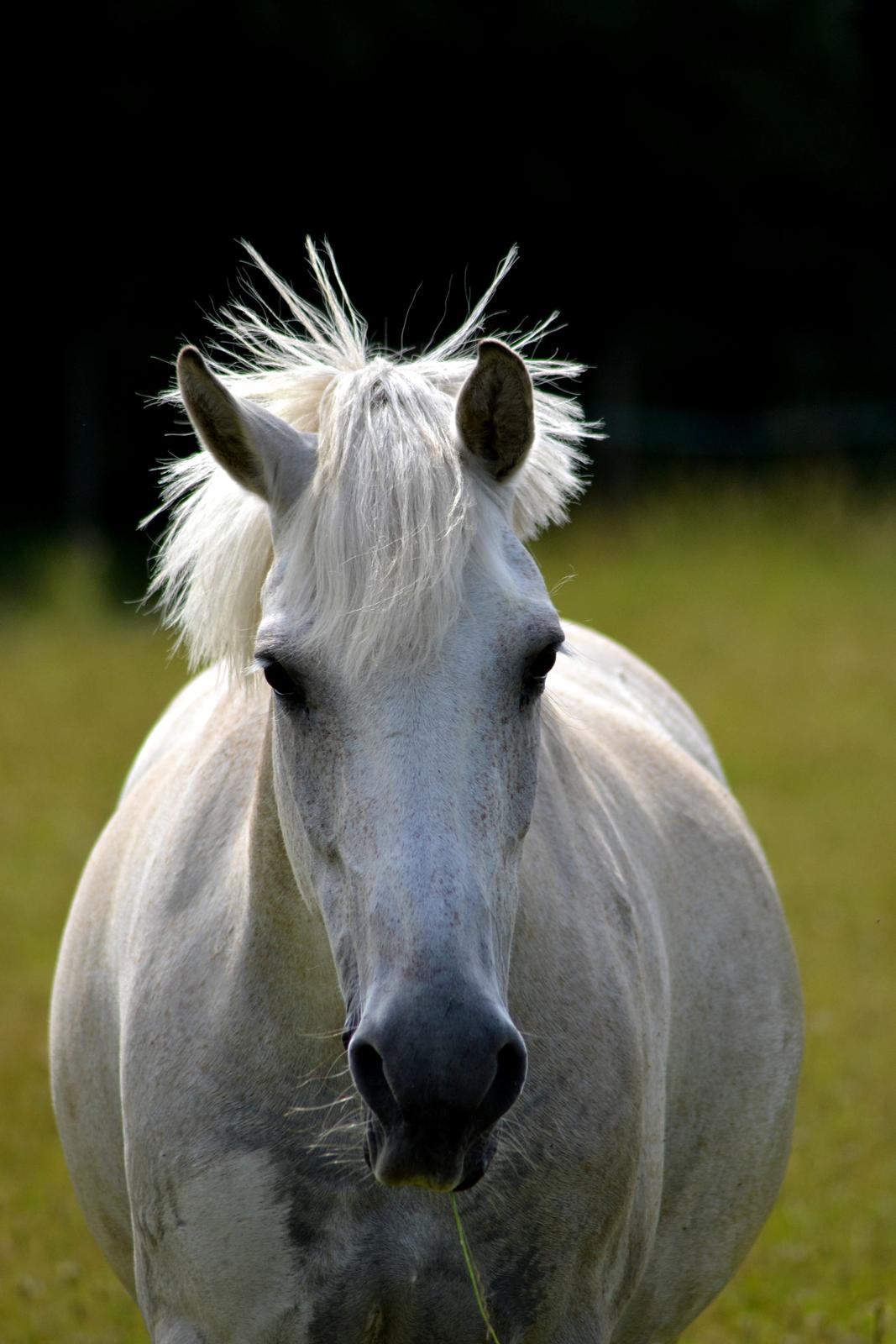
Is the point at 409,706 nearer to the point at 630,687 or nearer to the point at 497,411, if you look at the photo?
the point at 497,411

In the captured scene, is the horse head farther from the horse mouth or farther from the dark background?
the dark background

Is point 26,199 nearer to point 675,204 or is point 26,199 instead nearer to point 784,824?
point 675,204

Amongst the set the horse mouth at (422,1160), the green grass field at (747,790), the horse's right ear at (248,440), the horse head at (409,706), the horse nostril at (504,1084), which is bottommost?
the green grass field at (747,790)

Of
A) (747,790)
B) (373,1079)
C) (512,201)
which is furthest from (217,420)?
(512,201)

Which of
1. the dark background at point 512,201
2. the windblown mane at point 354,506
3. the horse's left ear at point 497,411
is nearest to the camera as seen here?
the windblown mane at point 354,506

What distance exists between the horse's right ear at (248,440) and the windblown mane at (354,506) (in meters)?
0.06

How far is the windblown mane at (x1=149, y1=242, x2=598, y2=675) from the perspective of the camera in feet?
7.29

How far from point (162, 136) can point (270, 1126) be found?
18037 millimetres

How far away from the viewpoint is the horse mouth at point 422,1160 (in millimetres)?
1978

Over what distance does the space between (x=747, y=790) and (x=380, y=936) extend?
27.3 feet

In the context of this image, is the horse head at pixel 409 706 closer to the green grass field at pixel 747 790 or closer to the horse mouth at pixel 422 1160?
the horse mouth at pixel 422 1160

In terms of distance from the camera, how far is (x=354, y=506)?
2309mm

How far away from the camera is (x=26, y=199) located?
1872 cm

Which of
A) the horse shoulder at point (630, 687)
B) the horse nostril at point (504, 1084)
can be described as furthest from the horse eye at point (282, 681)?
the horse shoulder at point (630, 687)
